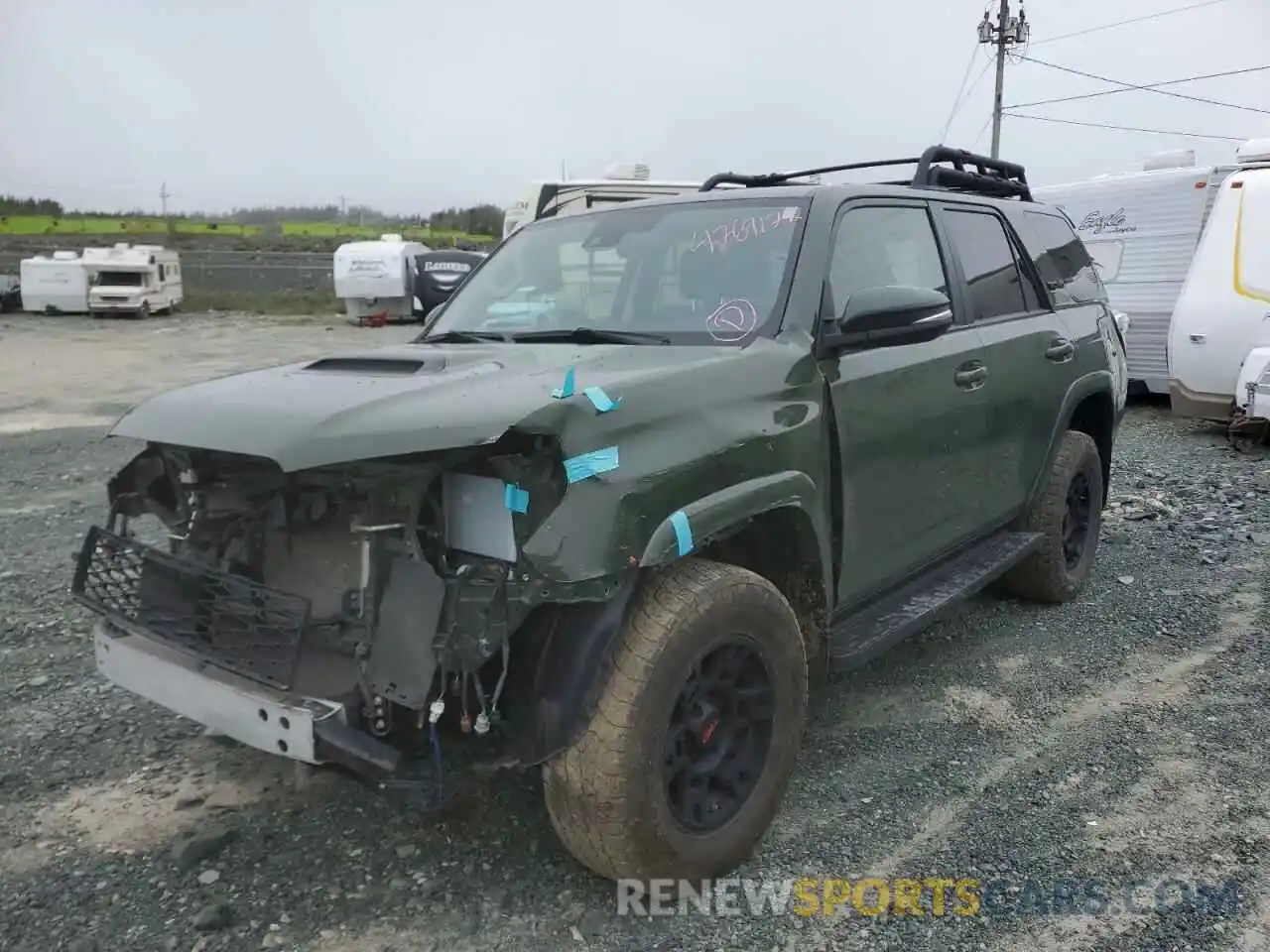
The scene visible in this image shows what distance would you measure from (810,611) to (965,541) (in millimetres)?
1288

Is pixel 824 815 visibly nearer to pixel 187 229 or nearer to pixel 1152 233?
pixel 1152 233

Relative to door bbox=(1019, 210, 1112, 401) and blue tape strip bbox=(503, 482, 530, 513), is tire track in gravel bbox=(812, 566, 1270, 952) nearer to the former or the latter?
blue tape strip bbox=(503, 482, 530, 513)

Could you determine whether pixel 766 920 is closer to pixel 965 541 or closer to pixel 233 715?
pixel 233 715

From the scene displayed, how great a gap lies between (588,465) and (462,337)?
1.47m

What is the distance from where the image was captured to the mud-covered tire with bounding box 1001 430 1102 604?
4844 mm

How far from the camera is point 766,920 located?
9.04 feet

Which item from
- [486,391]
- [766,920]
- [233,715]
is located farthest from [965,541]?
[233,715]

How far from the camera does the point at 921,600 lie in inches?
152

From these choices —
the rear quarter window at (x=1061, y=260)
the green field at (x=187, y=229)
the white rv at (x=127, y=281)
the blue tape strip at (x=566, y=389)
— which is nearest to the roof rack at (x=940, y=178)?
the rear quarter window at (x=1061, y=260)

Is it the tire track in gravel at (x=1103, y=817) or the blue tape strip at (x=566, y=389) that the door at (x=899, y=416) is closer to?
the tire track in gravel at (x=1103, y=817)

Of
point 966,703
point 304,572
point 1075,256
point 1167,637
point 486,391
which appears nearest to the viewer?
point 486,391

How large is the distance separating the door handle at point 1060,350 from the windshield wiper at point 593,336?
223 centimetres

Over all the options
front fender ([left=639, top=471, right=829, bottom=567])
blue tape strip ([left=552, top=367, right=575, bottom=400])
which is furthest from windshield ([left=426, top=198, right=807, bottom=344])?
blue tape strip ([left=552, top=367, right=575, bottom=400])

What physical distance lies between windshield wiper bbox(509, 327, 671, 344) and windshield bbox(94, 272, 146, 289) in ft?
89.1
